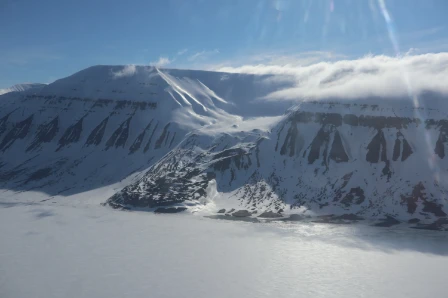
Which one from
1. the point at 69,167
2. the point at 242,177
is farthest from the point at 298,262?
the point at 69,167

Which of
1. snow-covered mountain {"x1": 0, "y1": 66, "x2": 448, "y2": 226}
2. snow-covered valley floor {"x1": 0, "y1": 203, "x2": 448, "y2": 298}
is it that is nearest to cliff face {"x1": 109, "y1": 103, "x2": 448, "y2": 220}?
snow-covered mountain {"x1": 0, "y1": 66, "x2": 448, "y2": 226}

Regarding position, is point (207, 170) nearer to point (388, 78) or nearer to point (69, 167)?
point (69, 167)

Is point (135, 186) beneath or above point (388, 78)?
beneath

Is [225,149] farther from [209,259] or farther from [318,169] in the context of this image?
[209,259]

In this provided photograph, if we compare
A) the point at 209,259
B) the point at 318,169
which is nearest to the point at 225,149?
the point at 318,169

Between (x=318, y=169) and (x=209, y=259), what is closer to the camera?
(x=209, y=259)

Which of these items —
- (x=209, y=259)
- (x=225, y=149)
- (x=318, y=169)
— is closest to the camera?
(x=209, y=259)
